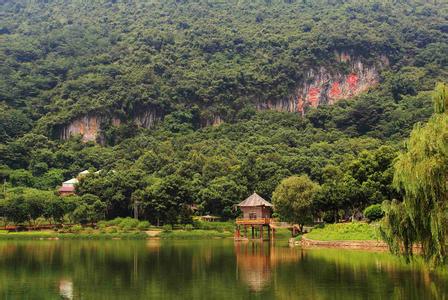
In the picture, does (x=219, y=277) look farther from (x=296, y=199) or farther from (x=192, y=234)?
(x=192, y=234)

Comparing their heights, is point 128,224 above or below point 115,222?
below

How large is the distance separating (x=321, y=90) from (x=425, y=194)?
562 ft

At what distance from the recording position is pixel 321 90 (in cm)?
19500

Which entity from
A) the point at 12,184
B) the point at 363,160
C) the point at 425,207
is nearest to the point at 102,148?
the point at 12,184

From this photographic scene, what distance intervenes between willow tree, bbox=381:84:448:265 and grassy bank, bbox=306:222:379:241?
28.3m

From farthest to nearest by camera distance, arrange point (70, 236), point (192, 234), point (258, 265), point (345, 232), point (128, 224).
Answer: point (128, 224) → point (192, 234) → point (70, 236) → point (345, 232) → point (258, 265)

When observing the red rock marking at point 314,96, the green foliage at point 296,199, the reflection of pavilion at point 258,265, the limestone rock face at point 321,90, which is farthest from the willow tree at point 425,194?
the red rock marking at point 314,96

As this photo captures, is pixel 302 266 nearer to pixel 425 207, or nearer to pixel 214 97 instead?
pixel 425 207

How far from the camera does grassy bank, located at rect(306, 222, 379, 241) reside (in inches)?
2280

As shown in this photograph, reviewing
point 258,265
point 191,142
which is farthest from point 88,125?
point 258,265

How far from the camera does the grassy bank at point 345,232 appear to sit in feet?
190

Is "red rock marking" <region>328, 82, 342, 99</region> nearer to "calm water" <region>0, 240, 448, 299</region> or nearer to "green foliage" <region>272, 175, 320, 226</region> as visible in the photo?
"green foliage" <region>272, 175, 320, 226</region>

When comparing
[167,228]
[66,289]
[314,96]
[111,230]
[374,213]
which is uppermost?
[314,96]

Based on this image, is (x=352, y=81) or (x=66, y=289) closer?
(x=66, y=289)
